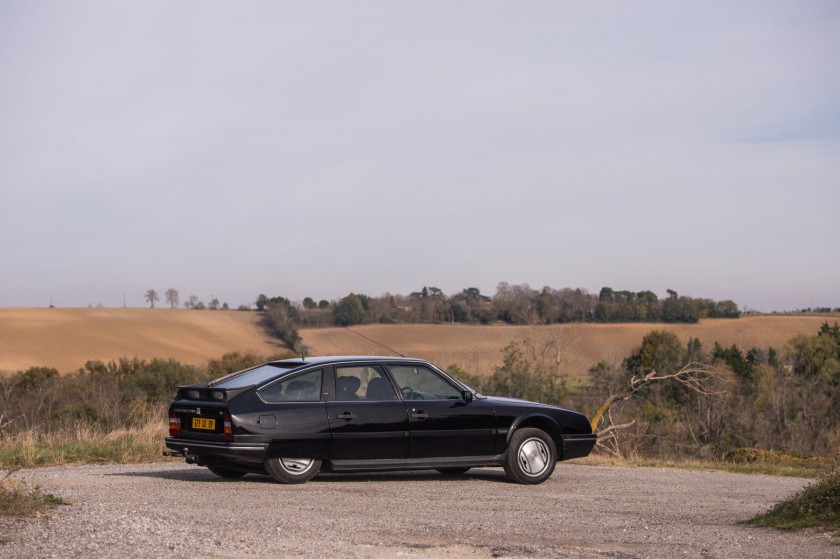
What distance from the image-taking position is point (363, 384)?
33.1 feet

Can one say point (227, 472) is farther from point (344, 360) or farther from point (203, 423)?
point (344, 360)

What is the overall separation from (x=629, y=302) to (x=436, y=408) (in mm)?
81288

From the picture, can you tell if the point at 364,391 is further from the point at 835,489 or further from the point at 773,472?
the point at 773,472

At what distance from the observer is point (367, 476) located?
10.7 metres

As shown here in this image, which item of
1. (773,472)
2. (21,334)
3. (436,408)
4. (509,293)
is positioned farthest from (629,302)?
(436,408)

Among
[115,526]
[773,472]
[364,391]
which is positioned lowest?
[773,472]

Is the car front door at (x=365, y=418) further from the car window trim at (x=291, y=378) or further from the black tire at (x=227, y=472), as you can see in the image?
the black tire at (x=227, y=472)

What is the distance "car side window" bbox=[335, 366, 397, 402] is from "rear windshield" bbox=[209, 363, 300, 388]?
566mm

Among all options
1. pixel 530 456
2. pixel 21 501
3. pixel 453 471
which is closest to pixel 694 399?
pixel 453 471

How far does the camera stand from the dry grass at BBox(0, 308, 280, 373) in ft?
221

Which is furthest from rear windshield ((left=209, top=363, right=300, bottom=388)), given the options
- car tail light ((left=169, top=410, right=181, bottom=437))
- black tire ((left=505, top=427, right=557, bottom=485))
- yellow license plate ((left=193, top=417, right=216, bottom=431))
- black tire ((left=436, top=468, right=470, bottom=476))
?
black tire ((left=505, top=427, right=557, bottom=485))

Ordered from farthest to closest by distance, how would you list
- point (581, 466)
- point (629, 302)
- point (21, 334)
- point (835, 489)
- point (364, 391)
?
1. point (629, 302)
2. point (21, 334)
3. point (581, 466)
4. point (364, 391)
5. point (835, 489)

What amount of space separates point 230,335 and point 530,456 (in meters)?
70.9

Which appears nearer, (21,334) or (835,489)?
(835,489)
